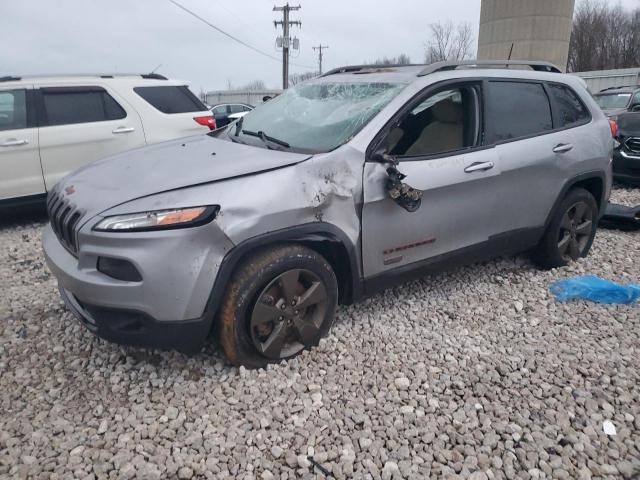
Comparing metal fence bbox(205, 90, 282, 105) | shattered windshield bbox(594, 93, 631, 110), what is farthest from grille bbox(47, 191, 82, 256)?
metal fence bbox(205, 90, 282, 105)

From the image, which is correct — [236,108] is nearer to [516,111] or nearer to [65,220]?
[516,111]

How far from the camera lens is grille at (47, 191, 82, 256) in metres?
2.55

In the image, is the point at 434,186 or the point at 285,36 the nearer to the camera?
the point at 434,186

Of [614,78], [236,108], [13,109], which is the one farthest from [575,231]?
[614,78]

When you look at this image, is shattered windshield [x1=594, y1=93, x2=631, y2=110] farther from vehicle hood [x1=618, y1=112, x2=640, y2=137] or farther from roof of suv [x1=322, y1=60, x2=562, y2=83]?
roof of suv [x1=322, y1=60, x2=562, y2=83]

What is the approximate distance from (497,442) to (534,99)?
2.66m

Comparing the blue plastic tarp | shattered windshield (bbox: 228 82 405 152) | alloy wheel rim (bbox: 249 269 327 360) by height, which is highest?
shattered windshield (bbox: 228 82 405 152)

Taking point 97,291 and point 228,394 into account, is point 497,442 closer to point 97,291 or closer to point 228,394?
point 228,394

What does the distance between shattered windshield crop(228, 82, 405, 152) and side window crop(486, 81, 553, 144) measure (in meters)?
0.79

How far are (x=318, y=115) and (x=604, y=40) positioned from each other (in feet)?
180

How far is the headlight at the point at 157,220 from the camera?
2332 millimetres

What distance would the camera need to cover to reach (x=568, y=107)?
158 inches

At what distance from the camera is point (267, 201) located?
2527 millimetres

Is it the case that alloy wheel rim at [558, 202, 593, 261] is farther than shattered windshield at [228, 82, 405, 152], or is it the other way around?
alloy wheel rim at [558, 202, 593, 261]
